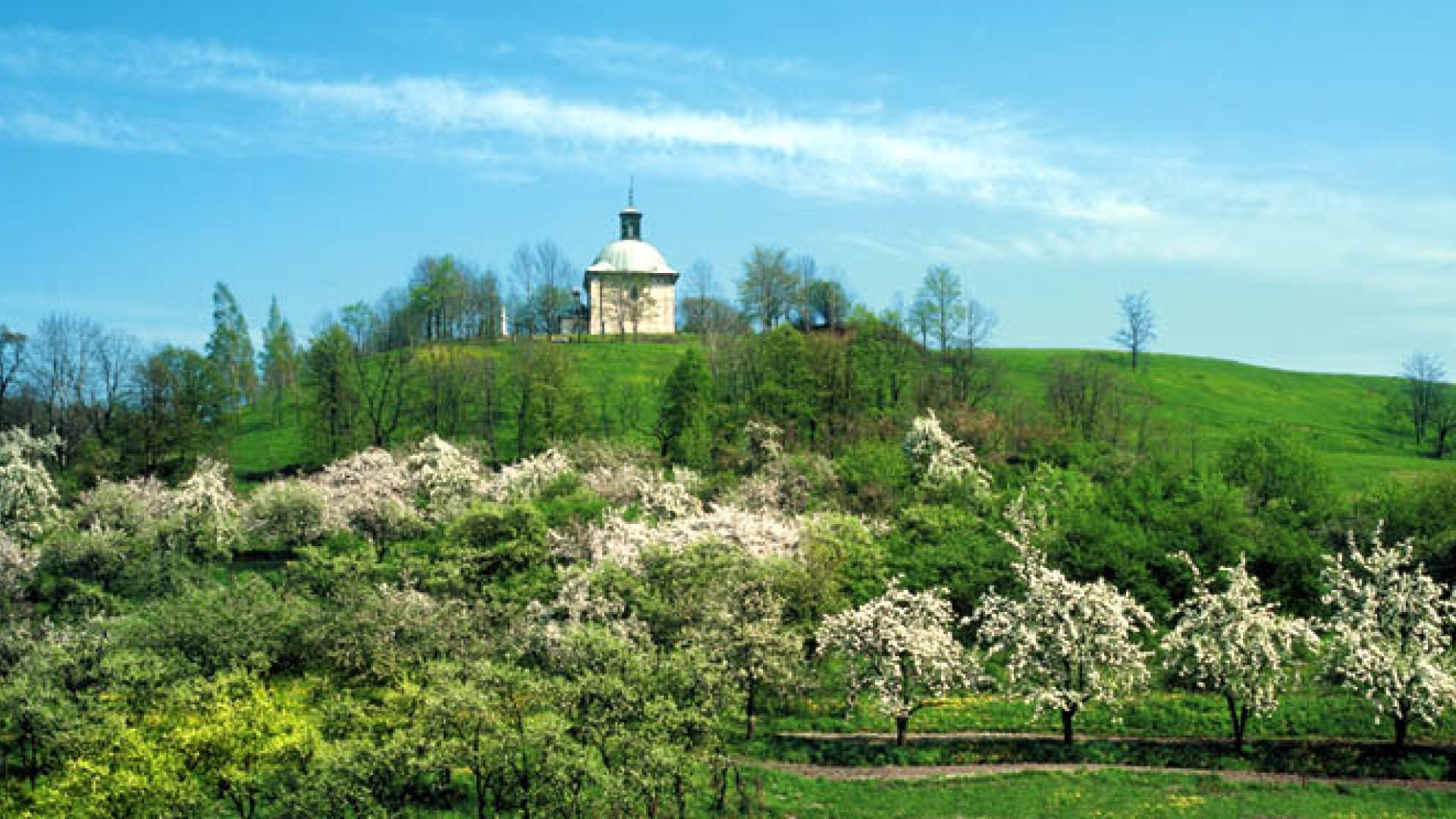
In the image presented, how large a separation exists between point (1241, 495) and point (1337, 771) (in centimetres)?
2417

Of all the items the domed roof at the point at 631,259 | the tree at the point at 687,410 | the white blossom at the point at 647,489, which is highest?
the domed roof at the point at 631,259

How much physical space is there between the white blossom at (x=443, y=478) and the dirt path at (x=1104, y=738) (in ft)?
98.5

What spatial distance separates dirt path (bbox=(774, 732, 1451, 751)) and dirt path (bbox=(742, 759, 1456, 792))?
4.89 feet

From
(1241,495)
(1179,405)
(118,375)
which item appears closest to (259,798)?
(1241,495)

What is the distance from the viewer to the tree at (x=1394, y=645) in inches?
1256

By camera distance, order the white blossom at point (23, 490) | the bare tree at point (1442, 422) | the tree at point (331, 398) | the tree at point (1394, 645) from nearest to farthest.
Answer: the tree at point (1394, 645) → the white blossom at point (23, 490) → the tree at point (331, 398) → the bare tree at point (1442, 422)

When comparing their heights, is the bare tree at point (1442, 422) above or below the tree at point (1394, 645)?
above

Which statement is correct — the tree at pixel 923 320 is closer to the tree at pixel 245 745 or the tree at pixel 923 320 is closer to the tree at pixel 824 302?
the tree at pixel 824 302

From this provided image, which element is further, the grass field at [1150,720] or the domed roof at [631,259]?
the domed roof at [631,259]

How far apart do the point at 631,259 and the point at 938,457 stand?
82.5 metres

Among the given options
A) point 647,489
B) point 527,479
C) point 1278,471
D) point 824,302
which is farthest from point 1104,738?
point 824,302

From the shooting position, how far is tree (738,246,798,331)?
11331cm

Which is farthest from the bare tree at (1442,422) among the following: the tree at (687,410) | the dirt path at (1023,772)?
the dirt path at (1023,772)

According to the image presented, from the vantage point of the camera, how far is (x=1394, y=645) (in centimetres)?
3359
